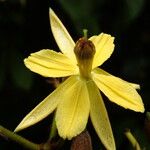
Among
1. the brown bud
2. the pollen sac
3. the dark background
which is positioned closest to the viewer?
the brown bud

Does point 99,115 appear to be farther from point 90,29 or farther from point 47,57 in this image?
point 90,29

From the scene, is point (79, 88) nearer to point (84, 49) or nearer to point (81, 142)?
point (84, 49)

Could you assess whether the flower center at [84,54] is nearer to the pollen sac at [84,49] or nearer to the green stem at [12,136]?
the pollen sac at [84,49]

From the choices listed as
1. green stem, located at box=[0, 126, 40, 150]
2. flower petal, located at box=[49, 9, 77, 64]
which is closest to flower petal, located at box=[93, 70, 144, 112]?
flower petal, located at box=[49, 9, 77, 64]

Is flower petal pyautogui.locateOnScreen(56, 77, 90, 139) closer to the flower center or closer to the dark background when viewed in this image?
the flower center

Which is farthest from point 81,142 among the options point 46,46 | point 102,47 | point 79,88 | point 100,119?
point 46,46

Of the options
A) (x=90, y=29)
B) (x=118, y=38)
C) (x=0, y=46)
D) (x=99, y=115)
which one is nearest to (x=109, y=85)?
(x=99, y=115)
